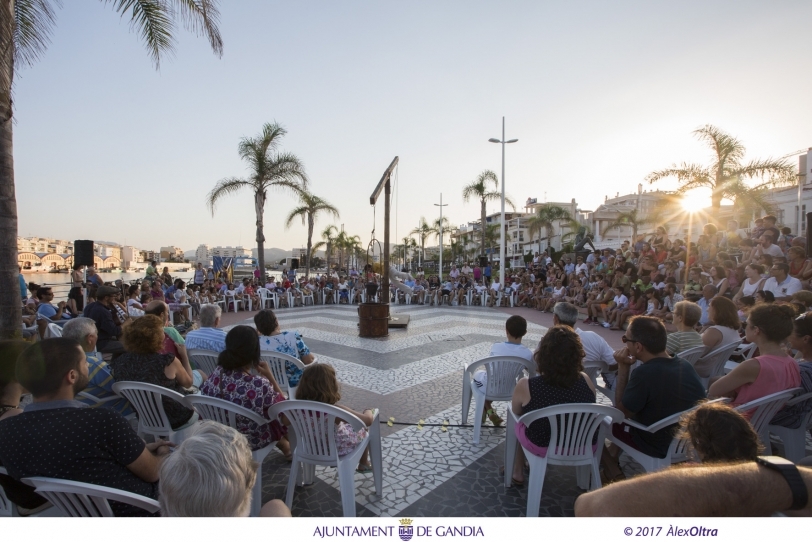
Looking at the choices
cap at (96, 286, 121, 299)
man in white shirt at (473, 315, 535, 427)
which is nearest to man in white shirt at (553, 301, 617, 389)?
man in white shirt at (473, 315, 535, 427)

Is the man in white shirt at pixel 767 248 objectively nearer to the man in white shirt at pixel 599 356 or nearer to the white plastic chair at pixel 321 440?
the man in white shirt at pixel 599 356

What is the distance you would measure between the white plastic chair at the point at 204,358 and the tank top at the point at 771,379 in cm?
418

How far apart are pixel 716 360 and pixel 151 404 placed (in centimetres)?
481

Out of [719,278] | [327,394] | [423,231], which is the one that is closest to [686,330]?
[327,394]

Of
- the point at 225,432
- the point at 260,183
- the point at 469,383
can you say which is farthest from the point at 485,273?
the point at 225,432

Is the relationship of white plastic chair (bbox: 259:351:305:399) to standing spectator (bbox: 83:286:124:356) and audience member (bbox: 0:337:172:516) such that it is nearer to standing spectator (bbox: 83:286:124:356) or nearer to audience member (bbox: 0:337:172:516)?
audience member (bbox: 0:337:172:516)

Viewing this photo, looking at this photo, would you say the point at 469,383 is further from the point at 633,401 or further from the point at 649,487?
the point at 649,487

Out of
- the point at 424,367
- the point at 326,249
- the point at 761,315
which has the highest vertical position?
the point at 326,249

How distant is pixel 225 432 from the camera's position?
4.42 feet

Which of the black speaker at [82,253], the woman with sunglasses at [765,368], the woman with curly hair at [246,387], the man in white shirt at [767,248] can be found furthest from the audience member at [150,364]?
the man in white shirt at [767,248]

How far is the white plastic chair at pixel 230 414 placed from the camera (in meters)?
2.42

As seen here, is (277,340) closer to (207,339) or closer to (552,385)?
(207,339)
